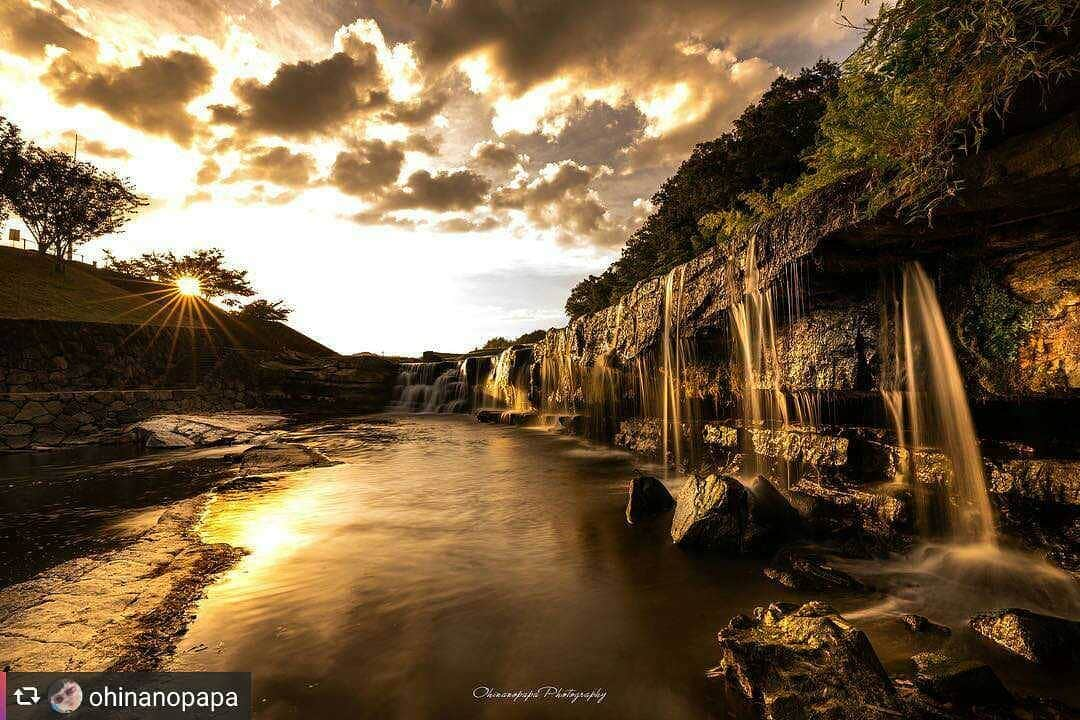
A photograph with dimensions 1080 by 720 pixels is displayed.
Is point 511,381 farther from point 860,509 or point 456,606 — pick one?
point 456,606

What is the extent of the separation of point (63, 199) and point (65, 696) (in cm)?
A: 4498

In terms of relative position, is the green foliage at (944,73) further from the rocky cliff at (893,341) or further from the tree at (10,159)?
the tree at (10,159)

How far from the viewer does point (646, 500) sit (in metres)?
6.89

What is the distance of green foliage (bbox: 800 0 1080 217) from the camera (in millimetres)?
3832

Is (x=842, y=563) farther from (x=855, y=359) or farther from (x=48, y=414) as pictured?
(x=48, y=414)

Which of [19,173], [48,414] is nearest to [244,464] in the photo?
[48,414]

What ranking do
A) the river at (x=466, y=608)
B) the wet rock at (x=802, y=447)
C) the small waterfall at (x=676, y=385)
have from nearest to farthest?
the river at (x=466, y=608)
the wet rock at (x=802, y=447)
the small waterfall at (x=676, y=385)

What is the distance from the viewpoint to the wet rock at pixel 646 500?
6.78 m

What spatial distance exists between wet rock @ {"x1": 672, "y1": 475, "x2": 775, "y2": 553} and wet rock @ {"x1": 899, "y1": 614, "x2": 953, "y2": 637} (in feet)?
5.46

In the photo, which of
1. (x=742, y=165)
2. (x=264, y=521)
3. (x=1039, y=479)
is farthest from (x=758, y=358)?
(x=742, y=165)

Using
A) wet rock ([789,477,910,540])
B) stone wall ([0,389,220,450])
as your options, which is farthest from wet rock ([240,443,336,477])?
wet rock ([789,477,910,540])

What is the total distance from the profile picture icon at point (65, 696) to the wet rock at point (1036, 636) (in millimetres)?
6604

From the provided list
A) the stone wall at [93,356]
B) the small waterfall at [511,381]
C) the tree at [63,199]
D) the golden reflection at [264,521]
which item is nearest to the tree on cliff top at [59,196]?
the tree at [63,199]

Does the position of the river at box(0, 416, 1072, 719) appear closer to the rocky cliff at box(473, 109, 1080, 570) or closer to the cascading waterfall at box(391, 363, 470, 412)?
the rocky cliff at box(473, 109, 1080, 570)
